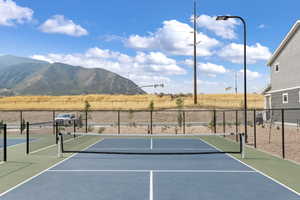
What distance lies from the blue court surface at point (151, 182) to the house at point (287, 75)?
21481 millimetres

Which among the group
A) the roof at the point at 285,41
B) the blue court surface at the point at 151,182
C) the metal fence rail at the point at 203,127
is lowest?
the blue court surface at the point at 151,182

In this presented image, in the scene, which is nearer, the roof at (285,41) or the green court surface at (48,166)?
the green court surface at (48,166)

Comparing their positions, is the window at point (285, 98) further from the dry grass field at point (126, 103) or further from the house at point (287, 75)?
the dry grass field at point (126, 103)

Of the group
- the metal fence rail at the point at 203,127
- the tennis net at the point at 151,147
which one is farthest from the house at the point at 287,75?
the tennis net at the point at 151,147

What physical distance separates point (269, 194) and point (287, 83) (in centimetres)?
2929

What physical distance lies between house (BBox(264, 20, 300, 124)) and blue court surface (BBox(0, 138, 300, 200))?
2148 cm

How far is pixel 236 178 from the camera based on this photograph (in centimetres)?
1184

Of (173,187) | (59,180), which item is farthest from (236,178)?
(59,180)

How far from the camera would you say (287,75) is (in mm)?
36719

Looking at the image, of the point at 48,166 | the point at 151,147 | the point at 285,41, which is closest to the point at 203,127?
the point at 285,41

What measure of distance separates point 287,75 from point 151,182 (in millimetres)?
29470

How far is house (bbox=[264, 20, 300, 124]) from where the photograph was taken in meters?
34.2

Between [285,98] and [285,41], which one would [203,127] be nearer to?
[285,98]

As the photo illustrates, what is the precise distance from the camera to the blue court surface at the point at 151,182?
948 centimetres
